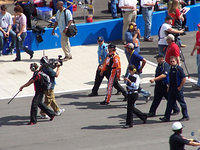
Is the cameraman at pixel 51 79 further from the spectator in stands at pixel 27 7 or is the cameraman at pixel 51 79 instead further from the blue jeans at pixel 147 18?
the spectator in stands at pixel 27 7

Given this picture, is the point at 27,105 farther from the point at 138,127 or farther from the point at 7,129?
the point at 138,127

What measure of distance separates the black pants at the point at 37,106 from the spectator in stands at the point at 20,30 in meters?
5.92

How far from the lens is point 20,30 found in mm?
18750

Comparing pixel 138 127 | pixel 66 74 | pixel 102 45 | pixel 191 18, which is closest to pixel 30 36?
pixel 66 74

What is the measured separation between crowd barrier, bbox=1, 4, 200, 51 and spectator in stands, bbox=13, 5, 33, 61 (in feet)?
3.03

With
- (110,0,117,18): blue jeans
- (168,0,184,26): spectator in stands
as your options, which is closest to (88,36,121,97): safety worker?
(168,0,184,26): spectator in stands

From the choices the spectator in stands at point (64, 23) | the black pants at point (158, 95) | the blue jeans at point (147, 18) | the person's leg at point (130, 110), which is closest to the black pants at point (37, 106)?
the person's leg at point (130, 110)

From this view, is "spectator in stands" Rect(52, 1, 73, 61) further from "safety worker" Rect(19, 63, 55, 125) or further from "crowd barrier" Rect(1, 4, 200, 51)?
"safety worker" Rect(19, 63, 55, 125)

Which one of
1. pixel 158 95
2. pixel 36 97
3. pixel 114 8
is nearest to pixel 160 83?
pixel 158 95

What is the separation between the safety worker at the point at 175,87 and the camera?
12.5m

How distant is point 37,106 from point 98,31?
8.17 metres

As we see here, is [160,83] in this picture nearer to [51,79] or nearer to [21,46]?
[51,79]

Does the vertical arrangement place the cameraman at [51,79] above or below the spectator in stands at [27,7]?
below

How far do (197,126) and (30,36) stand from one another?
9207mm
